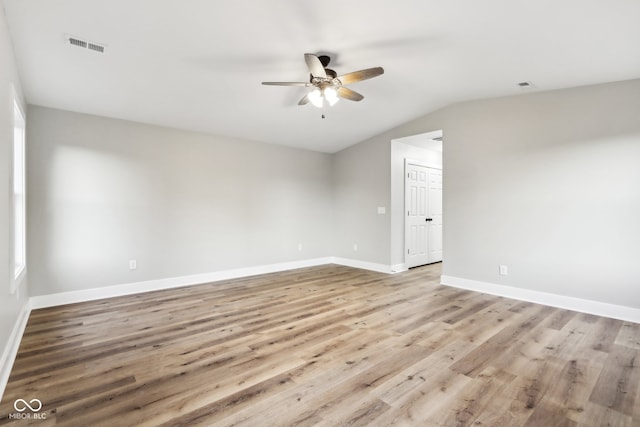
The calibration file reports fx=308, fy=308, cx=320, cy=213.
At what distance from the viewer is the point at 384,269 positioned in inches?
228

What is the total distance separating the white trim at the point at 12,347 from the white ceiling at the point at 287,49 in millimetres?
2414

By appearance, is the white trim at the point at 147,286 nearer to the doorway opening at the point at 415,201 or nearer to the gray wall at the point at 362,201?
the gray wall at the point at 362,201

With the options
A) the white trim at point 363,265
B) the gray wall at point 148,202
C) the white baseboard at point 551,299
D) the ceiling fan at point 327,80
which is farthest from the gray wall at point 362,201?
the ceiling fan at point 327,80

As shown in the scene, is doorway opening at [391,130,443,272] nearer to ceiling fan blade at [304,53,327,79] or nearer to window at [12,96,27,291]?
ceiling fan blade at [304,53,327,79]

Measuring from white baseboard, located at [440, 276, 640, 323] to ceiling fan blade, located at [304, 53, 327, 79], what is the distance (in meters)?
3.60

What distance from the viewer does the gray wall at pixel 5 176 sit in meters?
2.18

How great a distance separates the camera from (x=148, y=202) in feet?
14.6

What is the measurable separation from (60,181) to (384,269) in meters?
5.07

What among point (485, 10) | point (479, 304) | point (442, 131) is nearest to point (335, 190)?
point (442, 131)

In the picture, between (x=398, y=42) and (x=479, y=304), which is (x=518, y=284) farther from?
(x=398, y=42)

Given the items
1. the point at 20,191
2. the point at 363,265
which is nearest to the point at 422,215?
the point at 363,265

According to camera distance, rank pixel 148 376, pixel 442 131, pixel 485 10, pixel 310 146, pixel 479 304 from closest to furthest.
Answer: pixel 148 376 → pixel 485 10 → pixel 479 304 → pixel 442 131 → pixel 310 146

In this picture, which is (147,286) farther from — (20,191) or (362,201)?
(362,201)

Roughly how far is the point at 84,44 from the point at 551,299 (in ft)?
18.6
